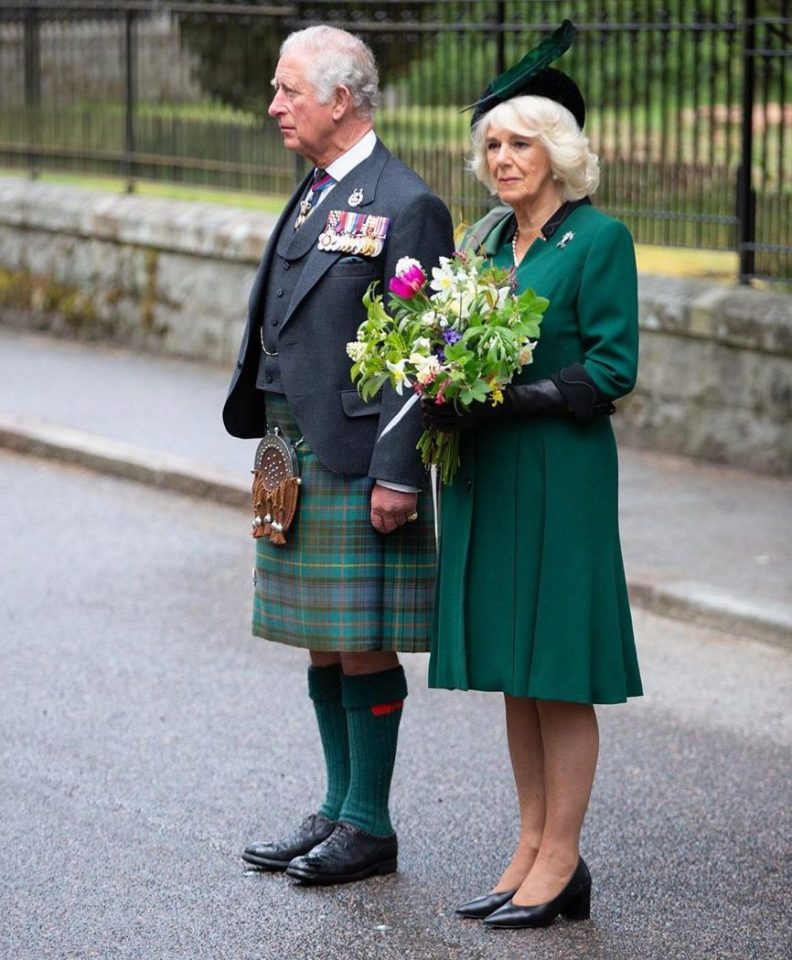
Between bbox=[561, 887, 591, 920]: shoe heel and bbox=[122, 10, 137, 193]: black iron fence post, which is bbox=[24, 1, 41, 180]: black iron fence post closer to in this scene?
bbox=[122, 10, 137, 193]: black iron fence post

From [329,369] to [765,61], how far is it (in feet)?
18.2

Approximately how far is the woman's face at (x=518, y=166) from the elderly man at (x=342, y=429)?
250 mm

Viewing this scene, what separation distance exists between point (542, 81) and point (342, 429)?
922 millimetres

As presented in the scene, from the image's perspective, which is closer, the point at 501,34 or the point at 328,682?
the point at 328,682

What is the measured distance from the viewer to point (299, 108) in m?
4.34

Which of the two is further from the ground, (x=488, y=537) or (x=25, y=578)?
(x=488, y=537)

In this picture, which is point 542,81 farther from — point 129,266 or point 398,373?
point 129,266

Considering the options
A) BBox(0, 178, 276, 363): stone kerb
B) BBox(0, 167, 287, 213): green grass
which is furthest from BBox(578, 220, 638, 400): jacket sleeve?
BBox(0, 167, 287, 213): green grass

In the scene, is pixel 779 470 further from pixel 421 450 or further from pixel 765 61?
pixel 421 450

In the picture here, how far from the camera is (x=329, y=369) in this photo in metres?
4.36

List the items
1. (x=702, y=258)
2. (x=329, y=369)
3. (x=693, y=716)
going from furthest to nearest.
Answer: (x=702, y=258) < (x=693, y=716) < (x=329, y=369)

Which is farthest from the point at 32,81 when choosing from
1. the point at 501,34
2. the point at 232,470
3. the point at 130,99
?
the point at 232,470

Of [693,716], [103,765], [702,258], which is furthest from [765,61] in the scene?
[103,765]

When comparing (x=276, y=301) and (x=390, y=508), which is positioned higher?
(x=276, y=301)
